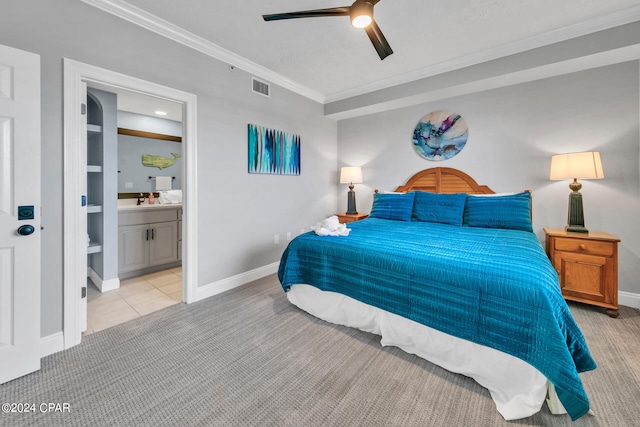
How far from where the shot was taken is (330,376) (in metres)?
1.66

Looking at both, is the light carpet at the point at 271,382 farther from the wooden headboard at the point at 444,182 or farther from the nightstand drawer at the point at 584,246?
the wooden headboard at the point at 444,182

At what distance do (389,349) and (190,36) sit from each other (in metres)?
3.24

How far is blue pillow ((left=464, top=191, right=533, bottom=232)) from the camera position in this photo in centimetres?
273

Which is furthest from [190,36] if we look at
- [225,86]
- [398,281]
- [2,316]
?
[398,281]

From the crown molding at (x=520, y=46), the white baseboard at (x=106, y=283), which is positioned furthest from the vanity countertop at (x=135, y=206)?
the crown molding at (x=520, y=46)

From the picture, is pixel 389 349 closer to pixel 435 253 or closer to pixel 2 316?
pixel 435 253

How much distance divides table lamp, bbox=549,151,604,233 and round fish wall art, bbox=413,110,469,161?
1057 mm

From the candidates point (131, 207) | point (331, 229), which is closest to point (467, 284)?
point (331, 229)

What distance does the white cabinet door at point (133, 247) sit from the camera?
3.29 metres

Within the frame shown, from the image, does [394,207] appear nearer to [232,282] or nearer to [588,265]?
[588,265]

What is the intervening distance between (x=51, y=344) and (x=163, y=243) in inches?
75.4

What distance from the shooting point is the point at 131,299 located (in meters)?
2.80

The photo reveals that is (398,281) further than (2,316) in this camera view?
Yes

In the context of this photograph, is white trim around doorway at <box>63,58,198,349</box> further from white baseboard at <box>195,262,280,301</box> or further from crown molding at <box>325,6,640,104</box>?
crown molding at <box>325,6,640,104</box>
